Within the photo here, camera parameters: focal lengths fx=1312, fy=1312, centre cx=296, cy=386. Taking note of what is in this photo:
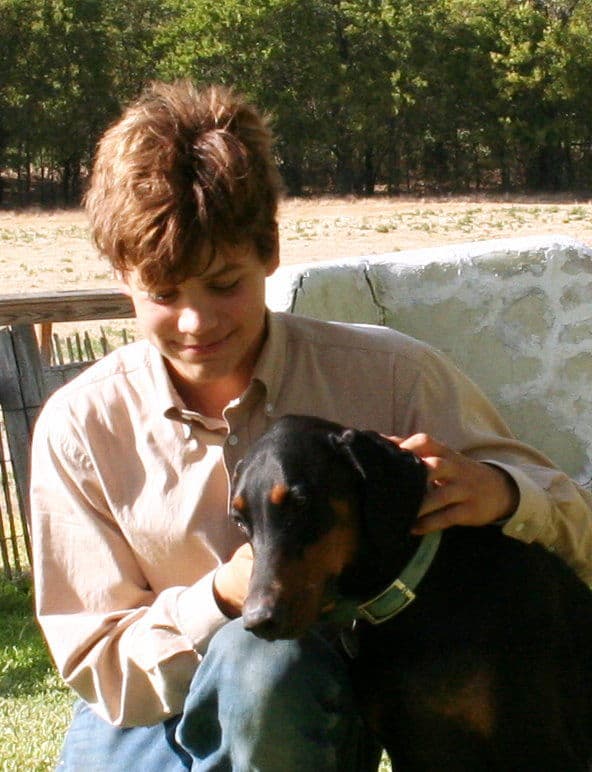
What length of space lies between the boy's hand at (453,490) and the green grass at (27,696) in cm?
183

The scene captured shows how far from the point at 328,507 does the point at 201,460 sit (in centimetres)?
38

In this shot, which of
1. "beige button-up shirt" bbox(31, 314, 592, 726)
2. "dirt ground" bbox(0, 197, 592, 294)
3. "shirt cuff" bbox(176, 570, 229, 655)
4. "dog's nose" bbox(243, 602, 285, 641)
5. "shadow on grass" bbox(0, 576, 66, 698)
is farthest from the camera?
"dirt ground" bbox(0, 197, 592, 294)

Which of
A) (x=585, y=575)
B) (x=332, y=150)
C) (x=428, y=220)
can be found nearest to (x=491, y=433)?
(x=585, y=575)

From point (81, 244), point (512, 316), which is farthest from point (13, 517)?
point (81, 244)

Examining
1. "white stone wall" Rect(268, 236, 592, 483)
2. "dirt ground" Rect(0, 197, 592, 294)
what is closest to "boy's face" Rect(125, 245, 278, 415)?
"white stone wall" Rect(268, 236, 592, 483)

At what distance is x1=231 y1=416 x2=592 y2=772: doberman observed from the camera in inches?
97.2

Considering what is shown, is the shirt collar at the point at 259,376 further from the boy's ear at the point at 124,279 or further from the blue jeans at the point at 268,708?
the blue jeans at the point at 268,708

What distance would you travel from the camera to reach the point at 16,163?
43156 millimetres

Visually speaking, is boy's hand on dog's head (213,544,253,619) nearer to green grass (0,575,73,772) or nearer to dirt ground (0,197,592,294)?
green grass (0,575,73,772)

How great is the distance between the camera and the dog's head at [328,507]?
2.42 metres

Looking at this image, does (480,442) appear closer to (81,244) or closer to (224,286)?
(224,286)

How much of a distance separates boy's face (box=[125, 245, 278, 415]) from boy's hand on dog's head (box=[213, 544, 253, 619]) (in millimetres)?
410

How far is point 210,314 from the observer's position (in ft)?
8.61

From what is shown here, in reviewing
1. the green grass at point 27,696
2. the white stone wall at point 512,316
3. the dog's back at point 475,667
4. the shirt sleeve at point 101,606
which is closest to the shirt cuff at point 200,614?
the shirt sleeve at point 101,606
